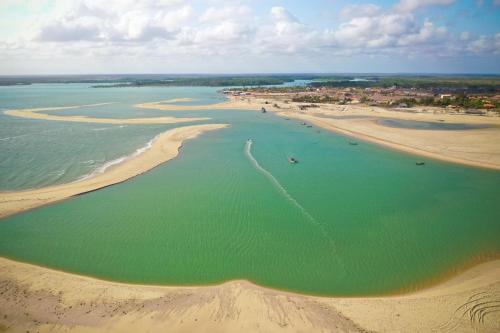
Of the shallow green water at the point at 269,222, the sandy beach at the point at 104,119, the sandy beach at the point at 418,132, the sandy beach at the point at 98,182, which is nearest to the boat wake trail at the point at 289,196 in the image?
the shallow green water at the point at 269,222

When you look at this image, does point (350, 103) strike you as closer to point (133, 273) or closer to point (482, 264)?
point (482, 264)

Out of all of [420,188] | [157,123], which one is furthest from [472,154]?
[157,123]

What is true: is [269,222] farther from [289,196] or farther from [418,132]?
[418,132]

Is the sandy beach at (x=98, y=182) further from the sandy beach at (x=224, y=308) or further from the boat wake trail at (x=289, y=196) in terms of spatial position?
the sandy beach at (x=224, y=308)

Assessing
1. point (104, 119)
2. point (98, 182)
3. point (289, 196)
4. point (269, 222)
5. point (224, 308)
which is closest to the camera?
point (224, 308)

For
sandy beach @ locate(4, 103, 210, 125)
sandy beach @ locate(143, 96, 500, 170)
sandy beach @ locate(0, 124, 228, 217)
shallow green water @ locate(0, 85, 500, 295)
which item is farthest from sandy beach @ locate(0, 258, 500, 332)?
sandy beach @ locate(4, 103, 210, 125)

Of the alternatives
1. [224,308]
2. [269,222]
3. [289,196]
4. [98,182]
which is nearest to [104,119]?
[98,182]

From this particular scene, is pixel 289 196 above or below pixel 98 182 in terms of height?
below
